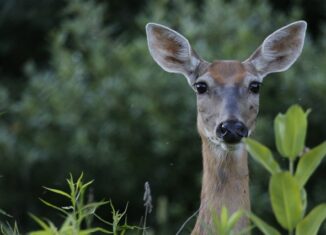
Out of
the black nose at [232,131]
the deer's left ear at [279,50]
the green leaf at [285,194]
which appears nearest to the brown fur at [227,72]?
the deer's left ear at [279,50]

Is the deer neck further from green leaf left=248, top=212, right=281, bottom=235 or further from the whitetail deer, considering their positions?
green leaf left=248, top=212, right=281, bottom=235

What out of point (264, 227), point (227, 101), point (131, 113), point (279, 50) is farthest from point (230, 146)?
point (131, 113)

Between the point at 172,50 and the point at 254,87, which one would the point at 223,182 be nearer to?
the point at 254,87

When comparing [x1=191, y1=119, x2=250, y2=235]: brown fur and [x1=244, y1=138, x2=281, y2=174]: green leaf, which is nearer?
[x1=244, y1=138, x2=281, y2=174]: green leaf

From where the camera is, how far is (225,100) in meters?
6.63

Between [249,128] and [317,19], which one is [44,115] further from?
[249,128]

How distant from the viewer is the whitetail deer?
6176 mm

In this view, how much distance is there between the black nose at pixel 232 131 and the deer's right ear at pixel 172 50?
3.58 ft

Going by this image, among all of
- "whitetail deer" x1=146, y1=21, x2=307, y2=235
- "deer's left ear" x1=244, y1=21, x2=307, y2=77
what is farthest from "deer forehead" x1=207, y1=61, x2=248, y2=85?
"deer's left ear" x1=244, y1=21, x2=307, y2=77

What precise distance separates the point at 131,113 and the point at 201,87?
19.9 ft

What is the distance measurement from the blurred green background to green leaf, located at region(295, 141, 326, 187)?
823 centimetres

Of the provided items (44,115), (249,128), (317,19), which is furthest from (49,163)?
(249,128)

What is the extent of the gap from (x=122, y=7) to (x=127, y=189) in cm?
327

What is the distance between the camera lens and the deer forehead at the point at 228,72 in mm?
6816
